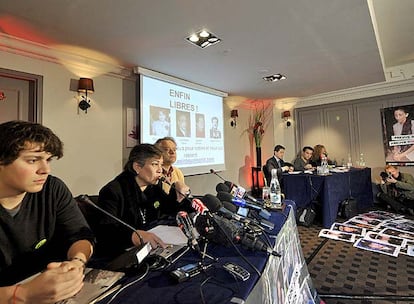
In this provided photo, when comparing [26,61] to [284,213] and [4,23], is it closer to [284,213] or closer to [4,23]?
[4,23]

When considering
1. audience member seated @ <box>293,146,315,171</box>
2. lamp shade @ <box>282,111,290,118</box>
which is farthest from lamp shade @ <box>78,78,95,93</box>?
lamp shade @ <box>282,111,290,118</box>

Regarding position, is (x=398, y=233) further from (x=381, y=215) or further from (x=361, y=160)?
(x=361, y=160)

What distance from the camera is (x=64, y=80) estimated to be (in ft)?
8.78

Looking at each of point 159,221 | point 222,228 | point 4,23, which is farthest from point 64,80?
point 222,228

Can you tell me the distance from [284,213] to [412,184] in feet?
12.1

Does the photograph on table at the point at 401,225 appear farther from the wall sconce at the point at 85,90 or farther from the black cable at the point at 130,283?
the wall sconce at the point at 85,90

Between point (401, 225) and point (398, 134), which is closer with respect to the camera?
point (401, 225)

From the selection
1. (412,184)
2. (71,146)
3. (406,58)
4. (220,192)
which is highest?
(406,58)

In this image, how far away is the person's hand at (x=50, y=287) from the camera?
562 millimetres

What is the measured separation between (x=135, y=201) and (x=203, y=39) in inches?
74.7

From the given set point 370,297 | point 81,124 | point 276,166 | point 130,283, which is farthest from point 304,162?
point 130,283

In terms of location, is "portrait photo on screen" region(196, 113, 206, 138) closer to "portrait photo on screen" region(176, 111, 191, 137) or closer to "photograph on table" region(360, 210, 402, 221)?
"portrait photo on screen" region(176, 111, 191, 137)

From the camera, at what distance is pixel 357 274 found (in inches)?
81.0

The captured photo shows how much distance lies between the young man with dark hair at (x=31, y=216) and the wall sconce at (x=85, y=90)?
6.92 ft
